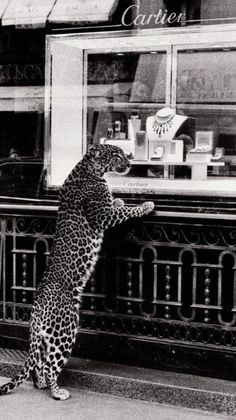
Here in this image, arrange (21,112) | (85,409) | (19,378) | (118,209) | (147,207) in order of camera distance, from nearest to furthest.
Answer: (85,409)
(19,378)
(118,209)
(147,207)
(21,112)

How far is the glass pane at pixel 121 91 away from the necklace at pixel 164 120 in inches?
2.8

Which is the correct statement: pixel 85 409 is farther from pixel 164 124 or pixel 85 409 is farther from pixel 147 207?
pixel 164 124

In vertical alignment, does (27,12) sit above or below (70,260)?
above

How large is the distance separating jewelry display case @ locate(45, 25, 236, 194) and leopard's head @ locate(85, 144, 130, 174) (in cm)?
28

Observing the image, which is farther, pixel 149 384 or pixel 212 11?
pixel 212 11

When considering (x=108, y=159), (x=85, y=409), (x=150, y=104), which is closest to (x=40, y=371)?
(x=85, y=409)

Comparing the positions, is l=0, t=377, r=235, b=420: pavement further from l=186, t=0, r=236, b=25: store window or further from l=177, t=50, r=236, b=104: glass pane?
l=186, t=0, r=236, b=25: store window

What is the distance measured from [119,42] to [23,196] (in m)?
Answer: 1.70

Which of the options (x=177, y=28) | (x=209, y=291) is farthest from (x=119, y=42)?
(x=209, y=291)

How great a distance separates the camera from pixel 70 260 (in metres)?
7.75

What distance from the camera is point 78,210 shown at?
7805 millimetres

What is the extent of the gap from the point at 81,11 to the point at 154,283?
8.41ft

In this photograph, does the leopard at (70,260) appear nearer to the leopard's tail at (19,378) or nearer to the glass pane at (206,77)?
the leopard's tail at (19,378)

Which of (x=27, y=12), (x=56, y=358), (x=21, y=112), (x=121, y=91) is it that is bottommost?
(x=56, y=358)
